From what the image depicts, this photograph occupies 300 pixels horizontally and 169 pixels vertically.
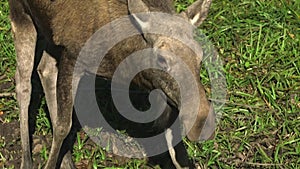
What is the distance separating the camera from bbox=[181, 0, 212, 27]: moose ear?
544cm

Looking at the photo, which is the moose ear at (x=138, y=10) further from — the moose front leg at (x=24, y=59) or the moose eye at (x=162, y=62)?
the moose front leg at (x=24, y=59)

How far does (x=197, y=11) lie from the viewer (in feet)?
18.0

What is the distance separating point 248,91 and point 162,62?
2.29 metres

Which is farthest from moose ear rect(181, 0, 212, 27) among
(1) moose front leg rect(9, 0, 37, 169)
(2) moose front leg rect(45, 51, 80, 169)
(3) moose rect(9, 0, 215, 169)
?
(1) moose front leg rect(9, 0, 37, 169)

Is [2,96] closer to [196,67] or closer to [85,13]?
[85,13]

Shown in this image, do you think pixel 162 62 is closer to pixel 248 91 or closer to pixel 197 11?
pixel 197 11

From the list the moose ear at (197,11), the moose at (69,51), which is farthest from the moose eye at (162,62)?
the moose ear at (197,11)

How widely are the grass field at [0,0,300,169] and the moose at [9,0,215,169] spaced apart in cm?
35

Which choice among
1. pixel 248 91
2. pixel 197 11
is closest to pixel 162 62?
pixel 197 11

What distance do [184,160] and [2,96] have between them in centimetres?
197

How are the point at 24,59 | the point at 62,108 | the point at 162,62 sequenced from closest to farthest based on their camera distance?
the point at 162,62 < the point at 62,108 < the point at 24,59

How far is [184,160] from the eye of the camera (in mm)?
6172

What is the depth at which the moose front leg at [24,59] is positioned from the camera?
6074mm

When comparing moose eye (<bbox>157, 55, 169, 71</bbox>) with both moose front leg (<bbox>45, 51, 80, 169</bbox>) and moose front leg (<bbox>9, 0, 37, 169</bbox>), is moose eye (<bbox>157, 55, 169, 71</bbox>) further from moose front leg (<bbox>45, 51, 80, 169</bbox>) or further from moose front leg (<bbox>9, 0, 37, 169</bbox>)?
moose front leg (<bbox>9, 0, 37, 169</bbox>)
